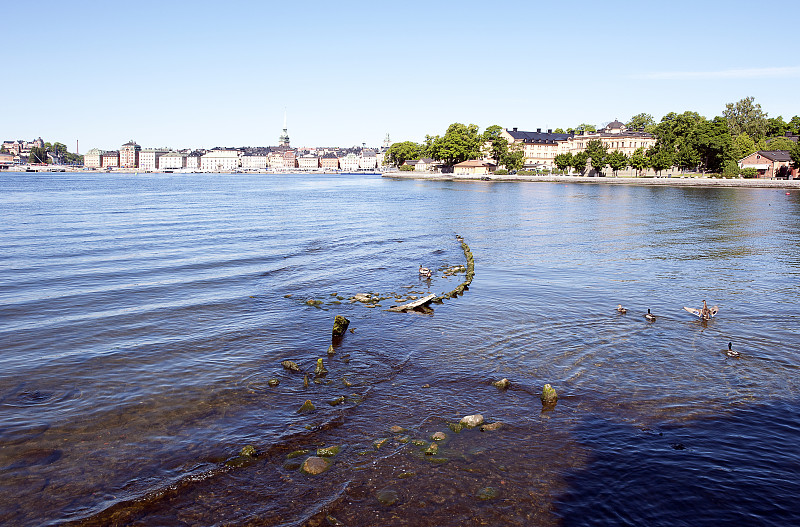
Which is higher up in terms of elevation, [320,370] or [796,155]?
[796,155]

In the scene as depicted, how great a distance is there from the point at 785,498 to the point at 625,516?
9.43 feet

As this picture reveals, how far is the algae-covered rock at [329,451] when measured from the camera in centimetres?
1056

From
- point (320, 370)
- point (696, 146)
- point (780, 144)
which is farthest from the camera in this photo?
point (780, 144)

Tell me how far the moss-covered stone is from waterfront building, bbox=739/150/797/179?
156823 mm

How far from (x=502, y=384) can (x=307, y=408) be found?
4.66m

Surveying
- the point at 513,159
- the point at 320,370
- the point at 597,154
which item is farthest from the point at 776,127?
the point at 320,370

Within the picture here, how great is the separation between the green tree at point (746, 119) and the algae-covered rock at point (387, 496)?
208 metres

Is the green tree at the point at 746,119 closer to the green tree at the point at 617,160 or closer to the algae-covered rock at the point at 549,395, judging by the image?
the green tree at the point at 617,160

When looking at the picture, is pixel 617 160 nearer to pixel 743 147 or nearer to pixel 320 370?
pixel 743 147

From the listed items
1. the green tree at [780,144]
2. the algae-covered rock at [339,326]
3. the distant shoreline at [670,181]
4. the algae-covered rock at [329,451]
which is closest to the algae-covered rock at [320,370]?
the algae-covered rock at [339,326]

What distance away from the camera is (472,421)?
1173 centimetres

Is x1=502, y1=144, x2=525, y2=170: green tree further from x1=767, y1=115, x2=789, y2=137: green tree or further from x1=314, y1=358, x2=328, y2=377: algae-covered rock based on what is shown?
x1=314, y1=358, x2=328, y2=377: algae-covered rock

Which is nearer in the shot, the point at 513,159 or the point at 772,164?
the point at 772,164

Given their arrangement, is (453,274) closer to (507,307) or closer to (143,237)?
(507,307)
